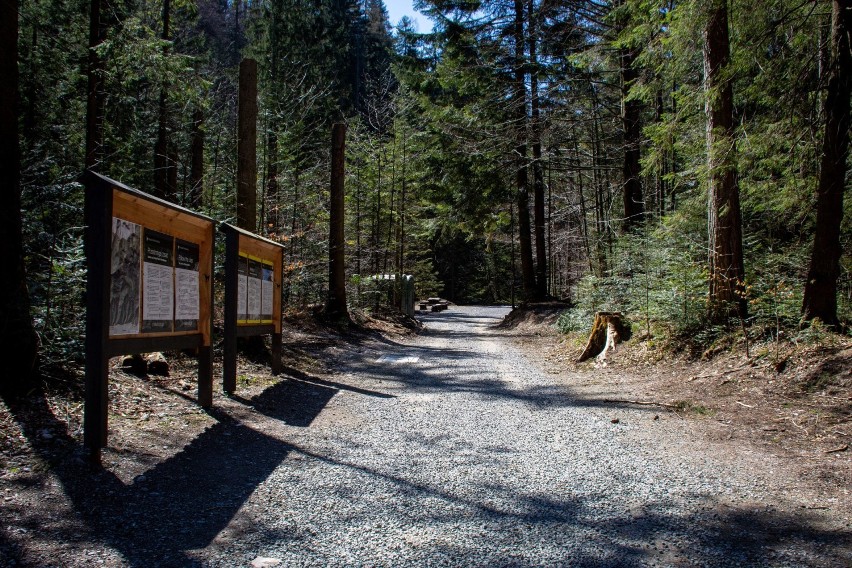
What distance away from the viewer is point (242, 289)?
7094 mm

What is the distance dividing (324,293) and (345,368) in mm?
8755

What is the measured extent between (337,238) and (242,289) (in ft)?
31.6

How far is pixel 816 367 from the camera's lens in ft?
20.4

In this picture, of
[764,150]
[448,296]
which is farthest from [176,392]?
[448,296]

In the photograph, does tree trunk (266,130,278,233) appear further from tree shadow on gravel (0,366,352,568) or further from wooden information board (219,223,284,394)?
tree shadow on gravel (0,366,352,568)

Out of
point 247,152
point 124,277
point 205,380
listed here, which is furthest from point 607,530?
point 247,152

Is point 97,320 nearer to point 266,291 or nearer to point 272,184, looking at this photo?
point 266,291

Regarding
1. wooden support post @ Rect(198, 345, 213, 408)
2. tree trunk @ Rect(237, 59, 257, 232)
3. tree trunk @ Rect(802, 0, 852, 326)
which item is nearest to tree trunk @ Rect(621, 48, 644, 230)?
tree trunk @ Rect(802, 0, 852, 326)

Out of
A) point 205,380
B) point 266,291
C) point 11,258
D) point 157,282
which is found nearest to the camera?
point 157,282

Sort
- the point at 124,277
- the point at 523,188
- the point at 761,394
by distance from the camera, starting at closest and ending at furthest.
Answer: the point at 124,277 < the point at 761,394 < the point at 523,188

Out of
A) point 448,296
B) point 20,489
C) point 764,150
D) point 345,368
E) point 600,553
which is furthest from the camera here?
point 448,296

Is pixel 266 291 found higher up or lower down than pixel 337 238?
lower down

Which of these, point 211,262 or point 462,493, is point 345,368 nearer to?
point 211,262

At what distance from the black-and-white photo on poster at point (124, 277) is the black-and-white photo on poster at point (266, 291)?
338 cm
